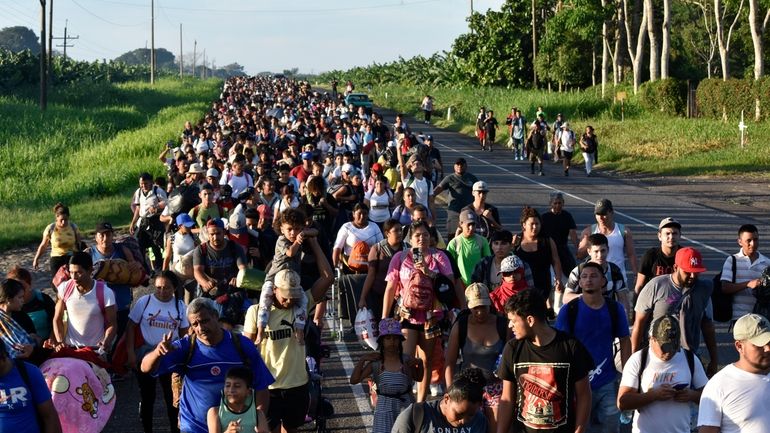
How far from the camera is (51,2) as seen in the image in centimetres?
5144

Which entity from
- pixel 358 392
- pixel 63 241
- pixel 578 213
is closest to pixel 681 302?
pixel 358 392

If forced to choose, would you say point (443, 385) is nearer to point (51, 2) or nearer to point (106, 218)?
point (106, 218)

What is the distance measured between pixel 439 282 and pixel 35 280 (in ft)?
32.1

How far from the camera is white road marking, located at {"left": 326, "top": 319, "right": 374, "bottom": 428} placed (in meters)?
9.78

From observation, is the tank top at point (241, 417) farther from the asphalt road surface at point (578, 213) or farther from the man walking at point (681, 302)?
the man walking at point (681, 302)

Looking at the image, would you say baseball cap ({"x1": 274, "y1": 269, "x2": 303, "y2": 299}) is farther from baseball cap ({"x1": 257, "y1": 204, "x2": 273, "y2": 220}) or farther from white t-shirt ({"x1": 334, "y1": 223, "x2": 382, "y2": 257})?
baseball cap ({"x1": 257, "y1": 204, "x2": 273, "y2": 220})

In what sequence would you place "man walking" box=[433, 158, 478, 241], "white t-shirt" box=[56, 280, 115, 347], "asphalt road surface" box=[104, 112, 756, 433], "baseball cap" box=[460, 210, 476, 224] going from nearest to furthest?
"white t-shirt" box=[56, 280, 115, 347]
"asphalt road surface" box=[104, 112, 756, 433]
"baseball cap" box=[460, 210, 476, 224]
"man walking" box=[433, 158, 478, 241]

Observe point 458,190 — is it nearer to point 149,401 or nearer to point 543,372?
point 149,401

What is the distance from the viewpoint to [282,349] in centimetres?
820

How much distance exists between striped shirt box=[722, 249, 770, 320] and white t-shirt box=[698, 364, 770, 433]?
150 inches

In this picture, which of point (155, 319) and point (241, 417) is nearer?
point (241, 417)

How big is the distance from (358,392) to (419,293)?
1.39 m

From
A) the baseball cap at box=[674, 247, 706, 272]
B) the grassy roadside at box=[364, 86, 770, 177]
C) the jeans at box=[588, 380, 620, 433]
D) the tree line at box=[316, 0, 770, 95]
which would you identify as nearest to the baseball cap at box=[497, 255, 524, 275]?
the baseball cap at box=[674, 247, 706, 272]

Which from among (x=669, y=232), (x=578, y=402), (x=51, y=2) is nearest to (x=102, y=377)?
(x=578, y=402)
